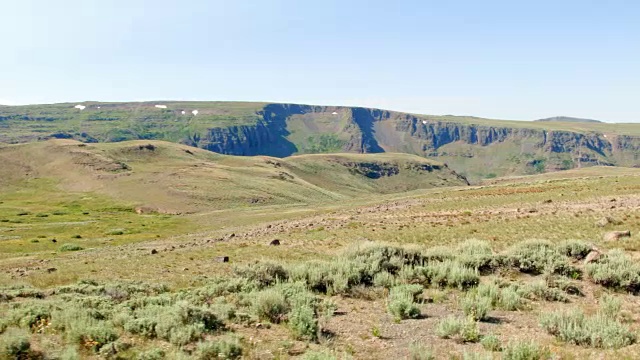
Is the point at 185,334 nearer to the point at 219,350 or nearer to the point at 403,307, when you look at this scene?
the point at 219,350

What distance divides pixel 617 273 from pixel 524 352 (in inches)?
334

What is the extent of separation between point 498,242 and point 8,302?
2266 centimetres

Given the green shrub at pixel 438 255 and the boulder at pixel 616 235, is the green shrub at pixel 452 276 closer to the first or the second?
the green shrub at pixel 438 255

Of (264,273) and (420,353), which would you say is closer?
(420,353)

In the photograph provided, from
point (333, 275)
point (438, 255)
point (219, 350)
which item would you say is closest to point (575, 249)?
point (438, 255)

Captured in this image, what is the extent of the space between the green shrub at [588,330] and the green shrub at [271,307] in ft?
22.1

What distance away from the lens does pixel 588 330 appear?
9766mm

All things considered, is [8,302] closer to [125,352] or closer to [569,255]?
[125,352]

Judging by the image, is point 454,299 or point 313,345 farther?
point 454,299

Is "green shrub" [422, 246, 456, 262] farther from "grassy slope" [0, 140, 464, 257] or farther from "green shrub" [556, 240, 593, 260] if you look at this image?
"grassy slope" [0, 140, 464, 257]

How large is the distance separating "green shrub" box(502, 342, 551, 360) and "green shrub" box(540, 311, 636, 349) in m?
1.49

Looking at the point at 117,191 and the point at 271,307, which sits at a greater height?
the point at 271,307

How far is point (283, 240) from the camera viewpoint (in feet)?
104

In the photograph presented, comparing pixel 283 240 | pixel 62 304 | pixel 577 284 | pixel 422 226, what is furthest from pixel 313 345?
pixel 422 226
